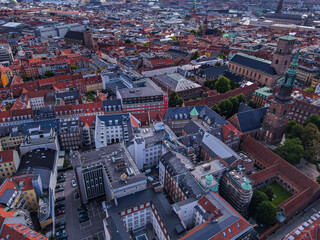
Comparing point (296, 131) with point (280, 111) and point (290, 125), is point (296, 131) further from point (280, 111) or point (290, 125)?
point (280, 111)

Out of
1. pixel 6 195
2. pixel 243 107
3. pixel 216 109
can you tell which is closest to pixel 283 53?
pixel 243 107

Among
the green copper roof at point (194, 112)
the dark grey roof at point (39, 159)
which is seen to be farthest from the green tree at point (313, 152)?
the dark grey roof at point (39, 159)

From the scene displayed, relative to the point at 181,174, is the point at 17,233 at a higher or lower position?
lower

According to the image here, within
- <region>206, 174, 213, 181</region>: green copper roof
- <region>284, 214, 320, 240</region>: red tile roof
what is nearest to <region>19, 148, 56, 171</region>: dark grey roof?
<region>206, 174, 213, 181</region>: green copper roof

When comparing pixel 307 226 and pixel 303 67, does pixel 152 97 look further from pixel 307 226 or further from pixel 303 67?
pixel 303 67

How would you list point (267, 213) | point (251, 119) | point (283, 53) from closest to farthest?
point (267, 213), point (251, 119), point (283, 53)

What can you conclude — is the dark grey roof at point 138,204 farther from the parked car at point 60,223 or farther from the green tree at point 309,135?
the green tree at point 309,135

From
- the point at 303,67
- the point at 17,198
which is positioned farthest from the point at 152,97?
the point at 303,67
